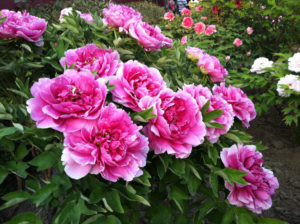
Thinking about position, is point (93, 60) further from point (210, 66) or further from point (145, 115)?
point (210, 66)

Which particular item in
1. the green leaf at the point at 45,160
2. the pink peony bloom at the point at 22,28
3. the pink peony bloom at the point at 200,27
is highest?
the pink peony bloom at the point at 22,28

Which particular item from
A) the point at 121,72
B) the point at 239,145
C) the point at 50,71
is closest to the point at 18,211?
the point at 50,71

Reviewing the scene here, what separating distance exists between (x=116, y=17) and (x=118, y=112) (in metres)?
0.59

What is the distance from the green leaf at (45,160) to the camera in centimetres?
83

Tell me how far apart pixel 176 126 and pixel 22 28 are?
81cm

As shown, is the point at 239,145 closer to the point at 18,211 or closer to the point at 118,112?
the point at 118,112

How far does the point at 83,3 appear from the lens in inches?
254

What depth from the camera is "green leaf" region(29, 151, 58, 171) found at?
828mm

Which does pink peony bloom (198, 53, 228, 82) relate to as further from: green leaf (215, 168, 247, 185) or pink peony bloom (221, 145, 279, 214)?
green leaf (215, 168, 247, 185)

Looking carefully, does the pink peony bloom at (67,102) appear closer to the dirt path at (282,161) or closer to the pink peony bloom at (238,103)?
the pink peony bloom at (238,103)

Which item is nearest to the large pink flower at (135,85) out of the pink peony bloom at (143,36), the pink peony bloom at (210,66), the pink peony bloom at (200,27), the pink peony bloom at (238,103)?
the pink peony bloom at (143,36)

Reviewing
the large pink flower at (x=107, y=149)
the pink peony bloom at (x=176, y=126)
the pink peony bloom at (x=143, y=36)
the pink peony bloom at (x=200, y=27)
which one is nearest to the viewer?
the large pink flower at (x=107, y=149)

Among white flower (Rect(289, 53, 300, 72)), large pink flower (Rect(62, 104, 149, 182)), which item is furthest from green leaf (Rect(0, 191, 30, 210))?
white flower (Rect(289, 53, 300, 72))

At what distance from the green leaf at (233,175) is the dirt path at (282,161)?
2.04m
